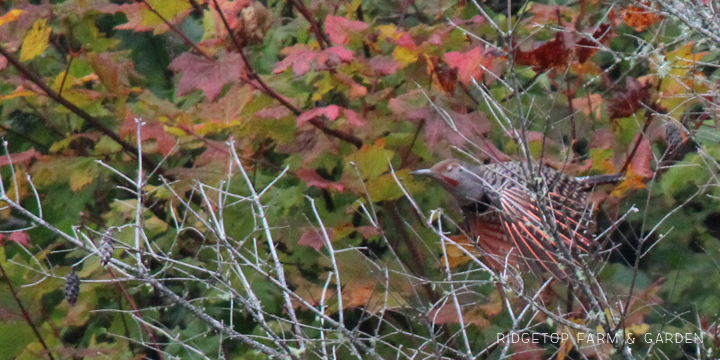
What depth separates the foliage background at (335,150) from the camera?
2.50m

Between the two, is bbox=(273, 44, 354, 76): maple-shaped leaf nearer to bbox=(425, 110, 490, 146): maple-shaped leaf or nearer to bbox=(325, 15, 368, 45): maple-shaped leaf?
bbox=(325, 15, 368, 45): maple-shaped leaf

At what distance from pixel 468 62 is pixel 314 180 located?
2.25 feet

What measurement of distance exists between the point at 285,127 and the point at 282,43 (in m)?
0.85

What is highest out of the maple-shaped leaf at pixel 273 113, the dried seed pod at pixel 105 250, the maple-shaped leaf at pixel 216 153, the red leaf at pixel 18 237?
the dried seed pod at pixel 105 250

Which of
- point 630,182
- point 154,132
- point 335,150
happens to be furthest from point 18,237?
point 630,182

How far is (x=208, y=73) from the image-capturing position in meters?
2.47

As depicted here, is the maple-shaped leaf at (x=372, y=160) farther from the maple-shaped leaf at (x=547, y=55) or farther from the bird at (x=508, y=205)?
the maple-shaped leaf at (x=547, y=55)

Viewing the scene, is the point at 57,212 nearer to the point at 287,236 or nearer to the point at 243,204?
→ the point at 243,204

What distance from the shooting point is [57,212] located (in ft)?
10.7

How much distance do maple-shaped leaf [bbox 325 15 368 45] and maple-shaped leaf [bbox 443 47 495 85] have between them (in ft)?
1.14

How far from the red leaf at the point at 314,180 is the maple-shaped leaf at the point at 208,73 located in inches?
16.2

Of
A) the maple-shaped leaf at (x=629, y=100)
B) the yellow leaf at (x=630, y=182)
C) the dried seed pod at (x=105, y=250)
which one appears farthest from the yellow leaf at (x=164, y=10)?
the yellow leaf at (x=630, y=182)

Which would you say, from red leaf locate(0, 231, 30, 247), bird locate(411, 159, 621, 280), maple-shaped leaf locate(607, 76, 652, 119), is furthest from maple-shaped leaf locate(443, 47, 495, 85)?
red leaf locate(0, 231, 30, 247)

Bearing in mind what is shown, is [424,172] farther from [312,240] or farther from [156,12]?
[156,12]
